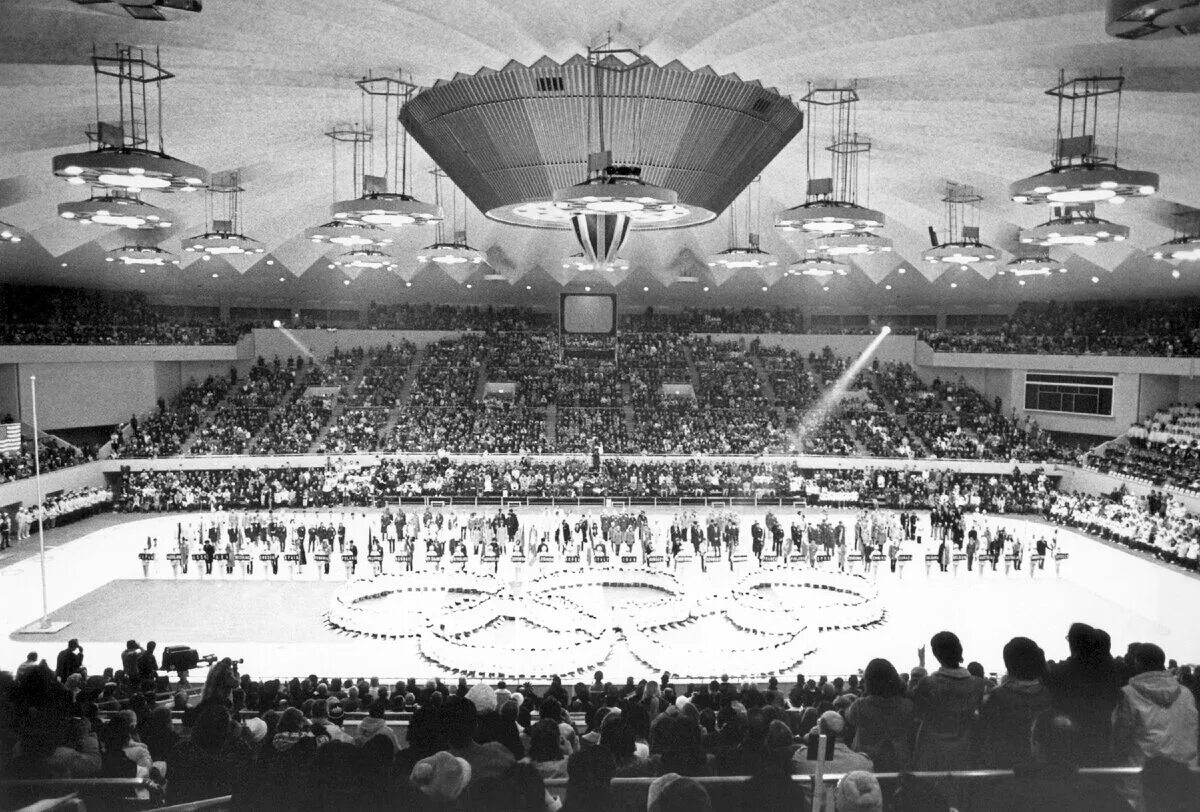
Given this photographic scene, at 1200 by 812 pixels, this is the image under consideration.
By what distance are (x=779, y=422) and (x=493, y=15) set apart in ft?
96.8

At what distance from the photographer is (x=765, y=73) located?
15906 millimetres

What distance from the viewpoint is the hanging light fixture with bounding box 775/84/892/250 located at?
1633 cm

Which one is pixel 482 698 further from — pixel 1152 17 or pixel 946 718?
pixel 1152 17

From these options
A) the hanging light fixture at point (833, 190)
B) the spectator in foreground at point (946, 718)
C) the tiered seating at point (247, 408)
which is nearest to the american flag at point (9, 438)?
the tiered seating at point (247, 408)

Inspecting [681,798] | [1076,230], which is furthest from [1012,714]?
[1076,230]

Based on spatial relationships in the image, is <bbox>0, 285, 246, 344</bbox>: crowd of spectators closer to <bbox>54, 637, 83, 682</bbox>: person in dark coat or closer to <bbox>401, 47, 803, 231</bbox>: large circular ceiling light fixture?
<bbox>401, 47, 803, 231</bbox>: large circular ceiling light fixture

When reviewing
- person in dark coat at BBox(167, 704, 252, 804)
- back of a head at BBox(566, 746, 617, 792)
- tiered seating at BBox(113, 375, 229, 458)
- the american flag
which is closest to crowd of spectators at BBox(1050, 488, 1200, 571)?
back of a head at BBox(566, 746, 617, 792)

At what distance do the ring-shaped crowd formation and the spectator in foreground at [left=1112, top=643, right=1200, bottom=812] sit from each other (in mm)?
10849

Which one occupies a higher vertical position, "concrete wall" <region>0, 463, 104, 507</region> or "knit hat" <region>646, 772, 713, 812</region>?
"knit hat" <region>646, 772, 713, 812</region>

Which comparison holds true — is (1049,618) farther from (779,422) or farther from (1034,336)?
(1034,336)

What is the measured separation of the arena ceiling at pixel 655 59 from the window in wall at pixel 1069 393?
44.8 ft

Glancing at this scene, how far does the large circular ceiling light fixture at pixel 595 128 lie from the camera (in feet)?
50.6

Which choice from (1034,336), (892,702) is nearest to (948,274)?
(1034,336)

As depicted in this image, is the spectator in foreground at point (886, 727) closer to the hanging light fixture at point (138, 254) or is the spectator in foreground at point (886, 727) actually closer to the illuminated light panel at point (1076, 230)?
the illuminated light panel at point (1076, 230)
